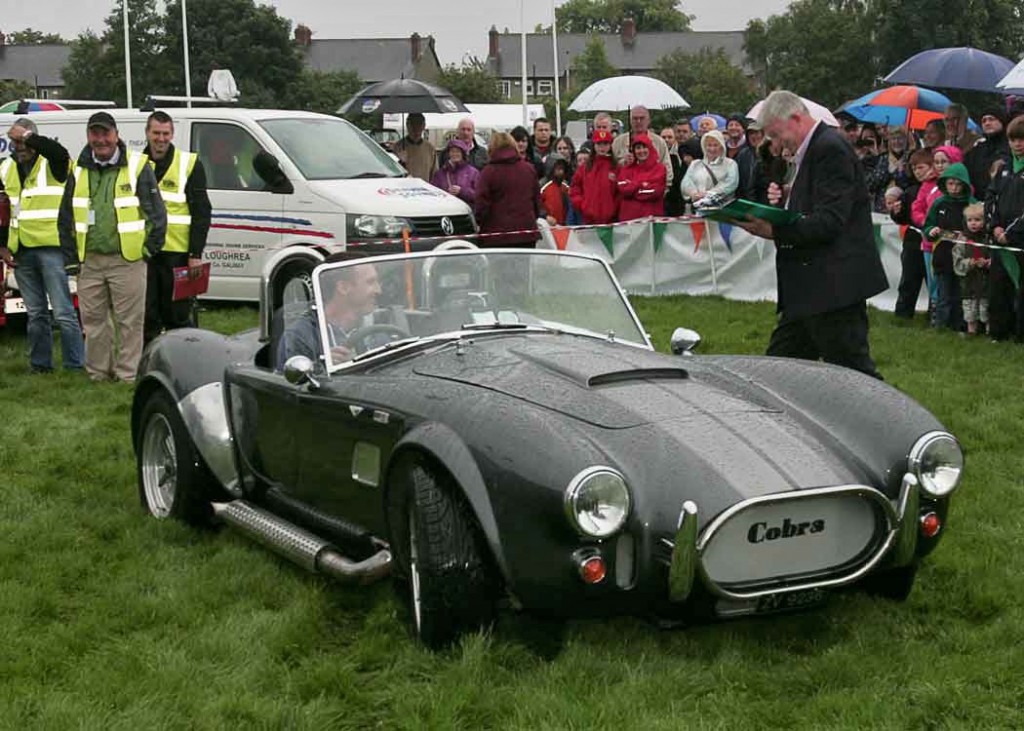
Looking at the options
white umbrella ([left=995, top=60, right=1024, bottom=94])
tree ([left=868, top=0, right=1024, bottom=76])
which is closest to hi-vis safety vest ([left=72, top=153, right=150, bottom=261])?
white umbrella ([left=995, top=60, right=1024, bottom=94])

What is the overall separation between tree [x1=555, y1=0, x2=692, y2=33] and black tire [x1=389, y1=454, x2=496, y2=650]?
13077cm

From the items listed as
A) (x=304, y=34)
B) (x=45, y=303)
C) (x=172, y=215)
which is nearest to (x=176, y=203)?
(x=172, y=215)

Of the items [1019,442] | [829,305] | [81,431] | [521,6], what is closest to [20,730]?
[829,305]

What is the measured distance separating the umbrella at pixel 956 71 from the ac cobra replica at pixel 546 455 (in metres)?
11.0

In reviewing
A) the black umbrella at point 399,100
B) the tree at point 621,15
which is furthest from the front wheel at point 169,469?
the tree at point 621,15

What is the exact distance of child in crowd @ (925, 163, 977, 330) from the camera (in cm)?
1210

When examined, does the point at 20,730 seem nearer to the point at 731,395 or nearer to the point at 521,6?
the point at 731,395

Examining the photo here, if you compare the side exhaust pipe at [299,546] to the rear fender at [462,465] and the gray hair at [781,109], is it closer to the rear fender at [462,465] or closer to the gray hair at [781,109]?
the rear fender at [462,465]

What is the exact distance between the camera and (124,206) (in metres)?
10.5

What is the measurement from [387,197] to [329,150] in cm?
100

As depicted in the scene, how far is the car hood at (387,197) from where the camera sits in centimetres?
1330

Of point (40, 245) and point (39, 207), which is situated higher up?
point (39, 207)

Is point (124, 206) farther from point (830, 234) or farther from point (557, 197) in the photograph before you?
point (557, 197)

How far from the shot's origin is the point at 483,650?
479cm
